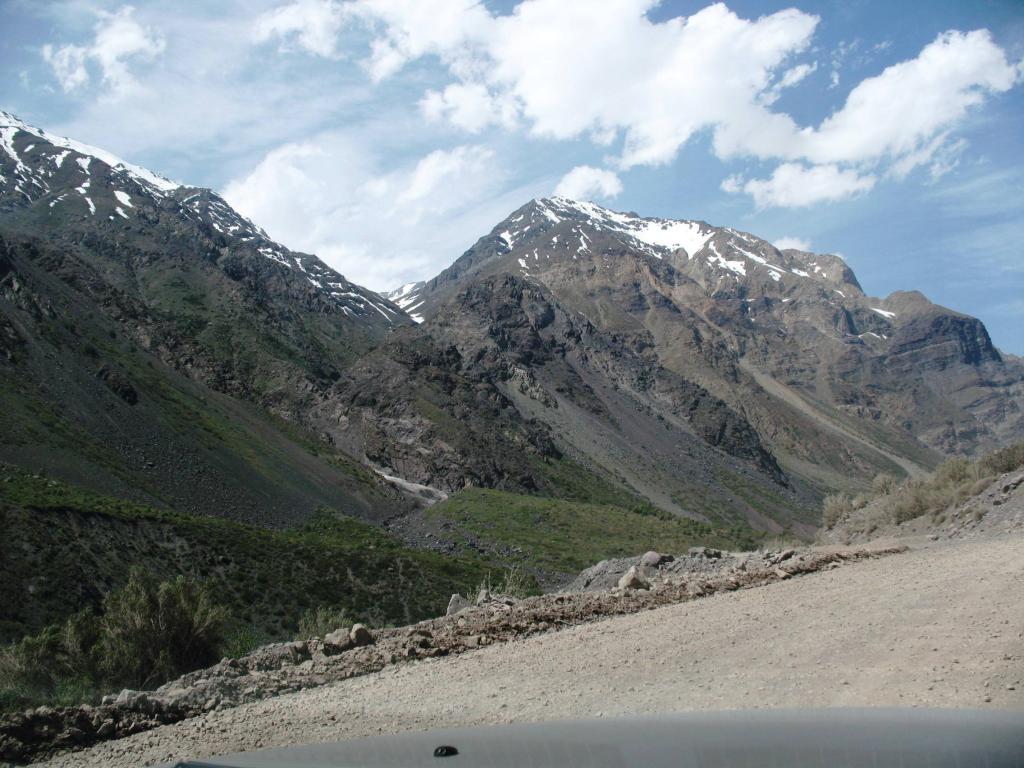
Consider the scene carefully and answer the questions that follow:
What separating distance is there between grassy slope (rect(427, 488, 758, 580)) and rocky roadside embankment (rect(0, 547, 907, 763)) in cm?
5613

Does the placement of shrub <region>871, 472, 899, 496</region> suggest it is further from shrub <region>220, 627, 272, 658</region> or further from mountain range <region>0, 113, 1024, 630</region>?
mountain range <region>0, 113, 1024, 630</region>

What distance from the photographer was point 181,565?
41.4 metres

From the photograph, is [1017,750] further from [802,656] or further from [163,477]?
[163,477]

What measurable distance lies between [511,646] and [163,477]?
64.3 meters

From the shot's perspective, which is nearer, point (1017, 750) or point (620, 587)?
point (1017, 750)

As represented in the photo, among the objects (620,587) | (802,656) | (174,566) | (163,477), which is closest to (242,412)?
(163,477)

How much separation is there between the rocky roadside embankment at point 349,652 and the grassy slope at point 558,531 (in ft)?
184

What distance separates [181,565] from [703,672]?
37.7m

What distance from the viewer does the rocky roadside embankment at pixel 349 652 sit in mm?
9430

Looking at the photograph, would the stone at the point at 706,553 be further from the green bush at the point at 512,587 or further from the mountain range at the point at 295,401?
the mountain range at the point at 295,401

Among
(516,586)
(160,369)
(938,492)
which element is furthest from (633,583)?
(160,369)

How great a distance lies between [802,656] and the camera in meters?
9.70

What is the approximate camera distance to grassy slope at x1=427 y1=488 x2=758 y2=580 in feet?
260

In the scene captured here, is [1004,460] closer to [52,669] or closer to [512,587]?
[512,587]
